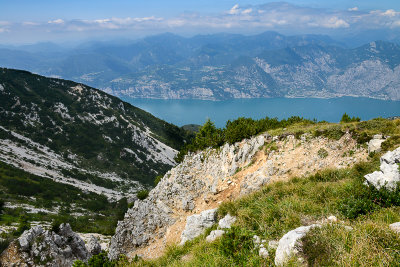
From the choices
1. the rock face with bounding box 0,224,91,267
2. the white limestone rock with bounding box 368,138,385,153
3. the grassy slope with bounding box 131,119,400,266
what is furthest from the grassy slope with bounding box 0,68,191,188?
the grassy slope with bounding box 131,119,400,266

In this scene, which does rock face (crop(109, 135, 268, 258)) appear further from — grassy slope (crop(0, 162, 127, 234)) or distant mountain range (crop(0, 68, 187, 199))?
distant mountain range (crop(0, 68, 187, 199))

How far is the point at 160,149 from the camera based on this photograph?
127 metres

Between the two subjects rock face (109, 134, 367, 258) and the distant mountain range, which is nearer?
rock face (109, 134, 367, 258)

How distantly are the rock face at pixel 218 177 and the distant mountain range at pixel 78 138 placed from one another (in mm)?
58092

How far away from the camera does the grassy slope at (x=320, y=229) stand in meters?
4.98

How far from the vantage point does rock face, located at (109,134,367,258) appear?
1856 centimetres

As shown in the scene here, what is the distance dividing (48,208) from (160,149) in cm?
7544

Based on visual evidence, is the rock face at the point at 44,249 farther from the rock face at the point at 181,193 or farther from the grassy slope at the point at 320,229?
the grassy slope at the point at 320,229

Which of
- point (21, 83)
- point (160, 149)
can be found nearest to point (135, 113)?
point (160, 149)

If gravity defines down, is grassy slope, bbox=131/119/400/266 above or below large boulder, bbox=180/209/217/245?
above

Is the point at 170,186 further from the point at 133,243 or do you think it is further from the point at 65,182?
the point at 65,182

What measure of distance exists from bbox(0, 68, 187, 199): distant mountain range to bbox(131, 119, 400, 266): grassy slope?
7560 centimetres

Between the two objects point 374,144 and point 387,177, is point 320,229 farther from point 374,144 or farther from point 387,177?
point 374,144

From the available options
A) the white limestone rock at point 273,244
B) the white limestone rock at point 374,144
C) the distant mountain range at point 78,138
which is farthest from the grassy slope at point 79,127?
the white limestone rock at point 273,244
